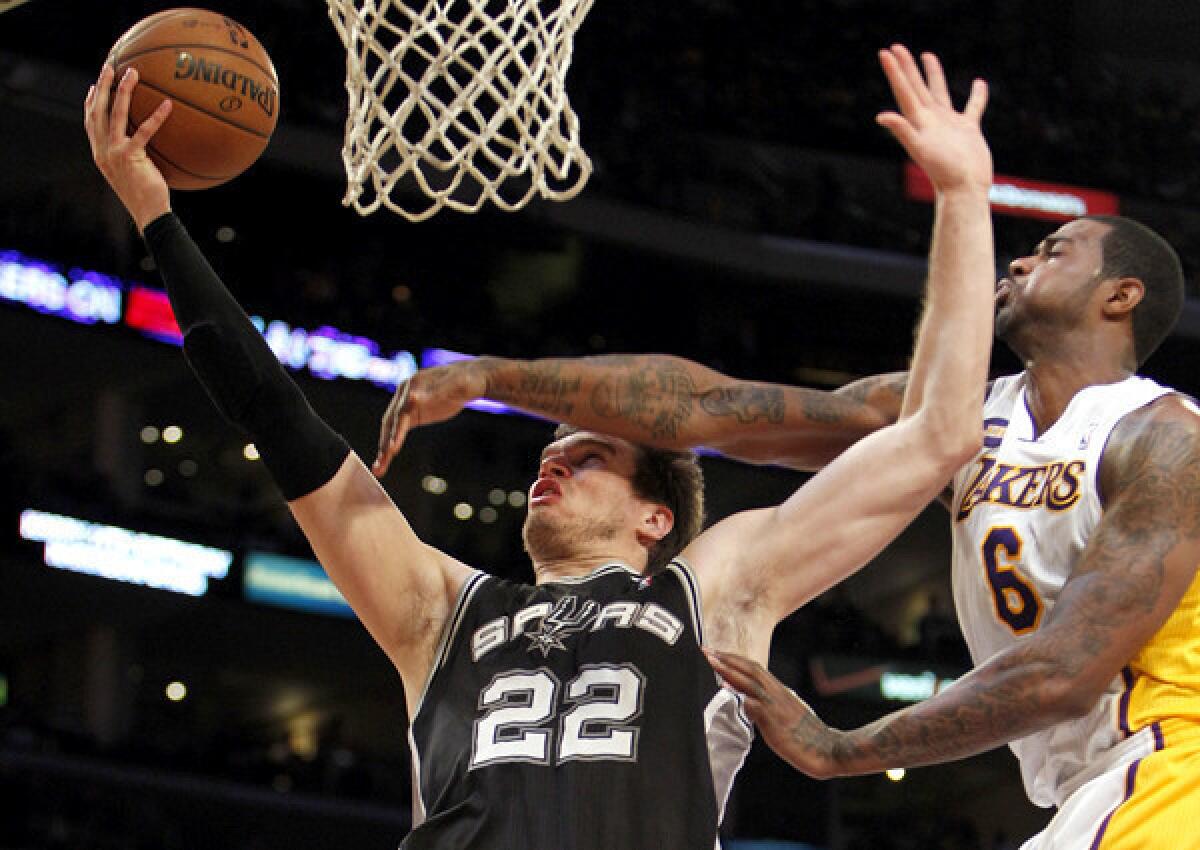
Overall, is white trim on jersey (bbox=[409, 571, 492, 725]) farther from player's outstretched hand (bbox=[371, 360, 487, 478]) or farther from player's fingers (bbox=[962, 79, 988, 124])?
player's fingers (bbox=[962, 79, 988, 124])

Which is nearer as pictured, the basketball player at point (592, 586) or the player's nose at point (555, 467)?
the basketball player at point (592, 586)

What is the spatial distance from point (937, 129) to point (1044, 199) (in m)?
16.5

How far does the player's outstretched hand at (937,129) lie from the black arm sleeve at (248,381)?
1.26 meters

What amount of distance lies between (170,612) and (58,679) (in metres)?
2.57

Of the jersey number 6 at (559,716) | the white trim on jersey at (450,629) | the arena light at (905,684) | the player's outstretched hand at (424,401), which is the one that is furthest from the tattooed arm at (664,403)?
the arena light at (905,684)

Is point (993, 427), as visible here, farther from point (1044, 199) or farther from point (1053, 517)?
point (1044, 199)

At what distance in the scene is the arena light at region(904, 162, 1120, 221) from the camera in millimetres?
19203

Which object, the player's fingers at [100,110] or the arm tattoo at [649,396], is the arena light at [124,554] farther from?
the arm tattoo at [649,396]

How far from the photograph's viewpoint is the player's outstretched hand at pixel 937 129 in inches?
136

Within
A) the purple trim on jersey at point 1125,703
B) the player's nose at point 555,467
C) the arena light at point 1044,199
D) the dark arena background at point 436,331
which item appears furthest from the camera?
the arena light at point 1044,199

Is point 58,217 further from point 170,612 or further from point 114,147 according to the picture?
point 114,147

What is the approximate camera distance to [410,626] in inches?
141

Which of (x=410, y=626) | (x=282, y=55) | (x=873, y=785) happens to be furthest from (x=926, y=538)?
(x=410, y=626)

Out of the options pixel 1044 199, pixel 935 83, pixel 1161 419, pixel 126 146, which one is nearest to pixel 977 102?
pixel 935 83
